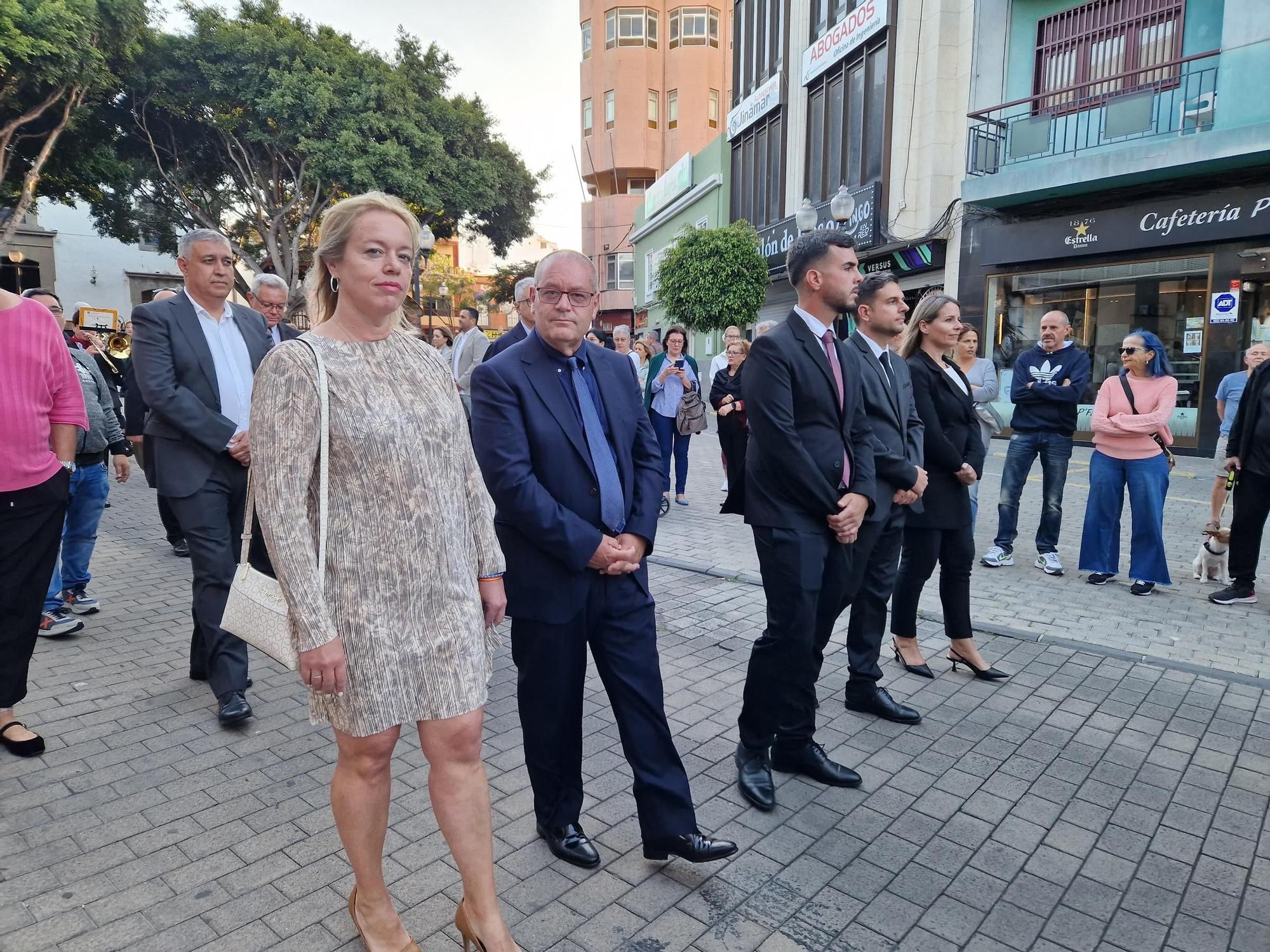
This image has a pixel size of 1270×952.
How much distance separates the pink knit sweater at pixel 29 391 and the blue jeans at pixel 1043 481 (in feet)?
21.6

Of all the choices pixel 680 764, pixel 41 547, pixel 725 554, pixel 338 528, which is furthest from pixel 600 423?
pixel 725 554

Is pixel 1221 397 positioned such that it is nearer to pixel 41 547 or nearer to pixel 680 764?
pixel 680 764

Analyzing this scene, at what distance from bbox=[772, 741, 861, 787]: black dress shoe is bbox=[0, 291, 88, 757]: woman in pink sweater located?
3170mm

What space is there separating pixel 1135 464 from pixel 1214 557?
96cm

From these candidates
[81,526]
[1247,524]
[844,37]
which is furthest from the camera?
[844,37]

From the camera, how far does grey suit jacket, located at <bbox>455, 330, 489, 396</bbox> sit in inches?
352

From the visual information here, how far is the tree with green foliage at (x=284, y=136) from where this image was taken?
70.3 feet

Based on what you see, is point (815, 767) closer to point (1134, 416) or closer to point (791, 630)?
point (791, 630)

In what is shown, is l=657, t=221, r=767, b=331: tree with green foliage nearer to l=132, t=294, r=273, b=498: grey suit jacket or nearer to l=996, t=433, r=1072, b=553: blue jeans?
l=996, t=433, r=1072, b=553: blue jeans

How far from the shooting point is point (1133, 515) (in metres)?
Answer: 6.49

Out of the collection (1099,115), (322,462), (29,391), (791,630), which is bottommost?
(791,630)

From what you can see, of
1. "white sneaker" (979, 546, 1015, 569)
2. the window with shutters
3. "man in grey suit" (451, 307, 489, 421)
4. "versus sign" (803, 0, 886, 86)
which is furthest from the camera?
"versus sign" (803, 0, 886, 86)

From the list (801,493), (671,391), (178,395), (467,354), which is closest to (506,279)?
(671,391)

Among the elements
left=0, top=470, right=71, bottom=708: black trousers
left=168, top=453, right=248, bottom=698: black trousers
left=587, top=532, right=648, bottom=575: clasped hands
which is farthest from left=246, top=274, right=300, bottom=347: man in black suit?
left=587, top=532, right=648, bottom=575: clasped hands
